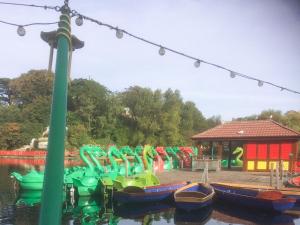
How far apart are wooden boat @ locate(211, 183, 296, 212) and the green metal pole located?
15029mm

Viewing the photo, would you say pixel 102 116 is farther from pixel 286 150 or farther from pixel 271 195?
pixel 271 195

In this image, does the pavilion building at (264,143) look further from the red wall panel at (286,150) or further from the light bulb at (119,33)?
the light bulb at (119,33)

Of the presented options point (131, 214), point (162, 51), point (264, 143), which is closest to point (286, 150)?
point (264, 143)

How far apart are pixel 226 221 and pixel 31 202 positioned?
10299mm

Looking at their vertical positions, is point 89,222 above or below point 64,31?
below

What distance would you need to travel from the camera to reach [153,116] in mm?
56000

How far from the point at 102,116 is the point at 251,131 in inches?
1444

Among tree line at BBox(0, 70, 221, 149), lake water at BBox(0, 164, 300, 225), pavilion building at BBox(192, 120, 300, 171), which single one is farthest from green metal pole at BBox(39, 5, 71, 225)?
tree line at BBox(0, 70, 221, 149)

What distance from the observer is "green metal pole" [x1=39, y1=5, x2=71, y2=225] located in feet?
10.9

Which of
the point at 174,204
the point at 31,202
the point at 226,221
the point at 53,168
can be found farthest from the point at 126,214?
the point at 53,168

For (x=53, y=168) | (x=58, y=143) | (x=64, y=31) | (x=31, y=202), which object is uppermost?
(x=64, y=31)

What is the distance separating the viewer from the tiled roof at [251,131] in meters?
27.0

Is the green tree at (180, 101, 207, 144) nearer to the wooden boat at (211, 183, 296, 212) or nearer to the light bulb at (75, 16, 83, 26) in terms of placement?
the wooden boat at (211, 183, 296, 212)

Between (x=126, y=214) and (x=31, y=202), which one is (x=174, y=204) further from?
(x=31, y=202)
